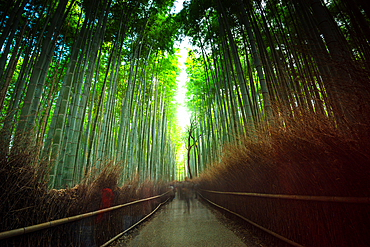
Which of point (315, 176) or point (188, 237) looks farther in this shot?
point (188, 237)

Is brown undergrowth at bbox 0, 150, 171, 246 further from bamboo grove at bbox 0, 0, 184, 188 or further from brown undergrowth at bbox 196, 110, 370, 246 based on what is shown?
brown undergrowth at bbox 196, 110, 370, 246

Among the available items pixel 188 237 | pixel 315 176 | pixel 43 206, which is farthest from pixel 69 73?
pixel 315 176

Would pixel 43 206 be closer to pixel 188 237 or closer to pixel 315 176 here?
pixel 188 237

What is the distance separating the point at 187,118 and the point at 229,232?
13.8 meters

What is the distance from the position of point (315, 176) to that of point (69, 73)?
3755mm

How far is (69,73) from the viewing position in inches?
128

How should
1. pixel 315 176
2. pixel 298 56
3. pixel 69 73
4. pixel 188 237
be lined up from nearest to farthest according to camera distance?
pixel 315 176 < pixel 188 237 < pixel 298 56 < pixel 69 73

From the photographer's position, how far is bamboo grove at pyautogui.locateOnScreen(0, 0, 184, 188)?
2.12 metres

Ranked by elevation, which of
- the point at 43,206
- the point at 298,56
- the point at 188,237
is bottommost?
the point at 188,237

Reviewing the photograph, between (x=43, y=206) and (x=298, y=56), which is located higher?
(x=298, y=56)

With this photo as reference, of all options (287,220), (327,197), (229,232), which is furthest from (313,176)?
(229,232)

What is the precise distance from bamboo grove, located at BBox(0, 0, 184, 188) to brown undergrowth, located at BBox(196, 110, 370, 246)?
6.37ft

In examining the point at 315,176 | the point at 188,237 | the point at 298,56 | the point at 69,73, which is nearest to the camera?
the point at 315,176

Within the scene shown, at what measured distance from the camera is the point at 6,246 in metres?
1.07
